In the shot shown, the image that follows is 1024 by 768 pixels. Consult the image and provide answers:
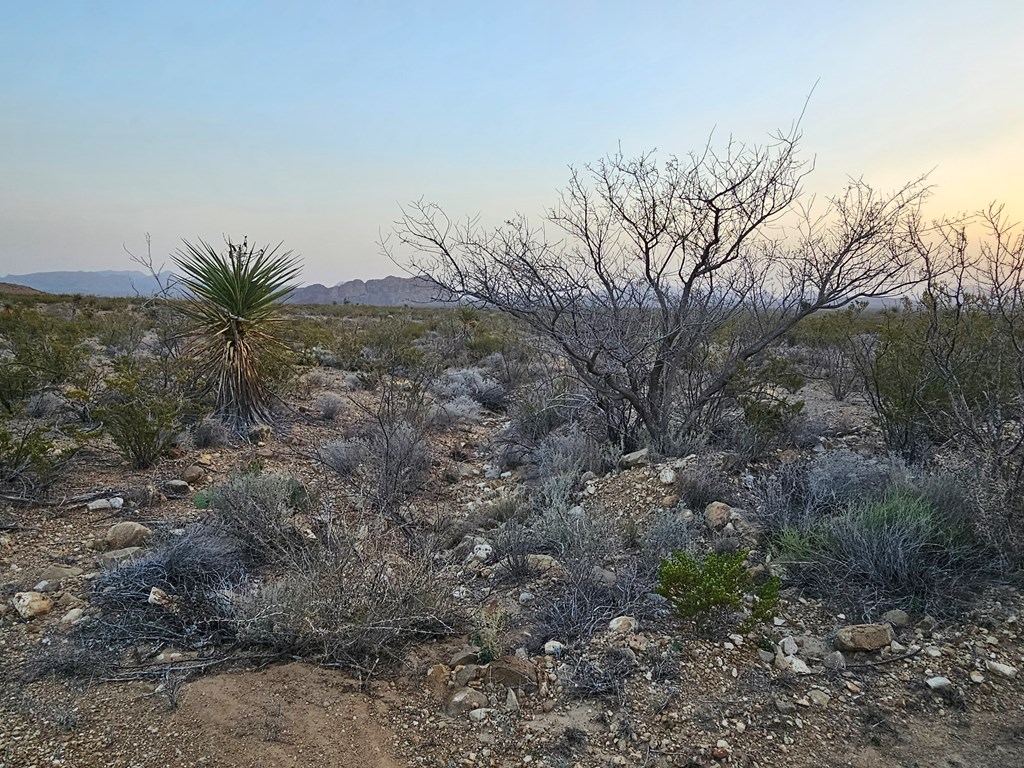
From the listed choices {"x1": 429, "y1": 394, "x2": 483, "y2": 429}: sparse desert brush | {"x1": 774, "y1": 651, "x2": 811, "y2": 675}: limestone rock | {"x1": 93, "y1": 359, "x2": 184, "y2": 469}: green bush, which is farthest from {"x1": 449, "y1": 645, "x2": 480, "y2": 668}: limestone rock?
{"x1": 429, "y1": 394, "x2": 483, "y2": 429}: sparse desert brush

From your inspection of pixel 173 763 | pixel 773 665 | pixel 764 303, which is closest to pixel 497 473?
pixel 764 303

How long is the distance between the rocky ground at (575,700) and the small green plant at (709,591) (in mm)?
127

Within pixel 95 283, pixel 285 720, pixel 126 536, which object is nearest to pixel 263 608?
pixel 285 720

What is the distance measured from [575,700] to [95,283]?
67.0 m

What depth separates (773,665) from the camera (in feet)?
10.4

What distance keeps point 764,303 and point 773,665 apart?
4700 mm

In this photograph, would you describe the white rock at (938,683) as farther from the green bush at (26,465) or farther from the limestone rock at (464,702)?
the green bush at (26,465)

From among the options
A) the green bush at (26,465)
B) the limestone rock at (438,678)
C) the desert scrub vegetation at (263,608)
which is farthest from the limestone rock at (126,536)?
the limestone rock at (438,678)

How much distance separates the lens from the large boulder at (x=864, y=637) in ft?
10.6

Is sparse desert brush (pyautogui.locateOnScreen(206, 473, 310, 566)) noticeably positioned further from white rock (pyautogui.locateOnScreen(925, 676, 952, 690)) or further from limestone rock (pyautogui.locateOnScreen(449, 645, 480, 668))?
white rock (pyautogui.locateOnScreen(925, 676, 952, 690))

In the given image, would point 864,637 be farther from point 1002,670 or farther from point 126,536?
point 126,536

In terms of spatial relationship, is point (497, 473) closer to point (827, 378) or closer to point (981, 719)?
point (981, 719)

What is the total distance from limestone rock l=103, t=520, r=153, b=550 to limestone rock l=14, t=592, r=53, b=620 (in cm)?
87

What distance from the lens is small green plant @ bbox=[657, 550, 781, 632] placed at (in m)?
3.30
